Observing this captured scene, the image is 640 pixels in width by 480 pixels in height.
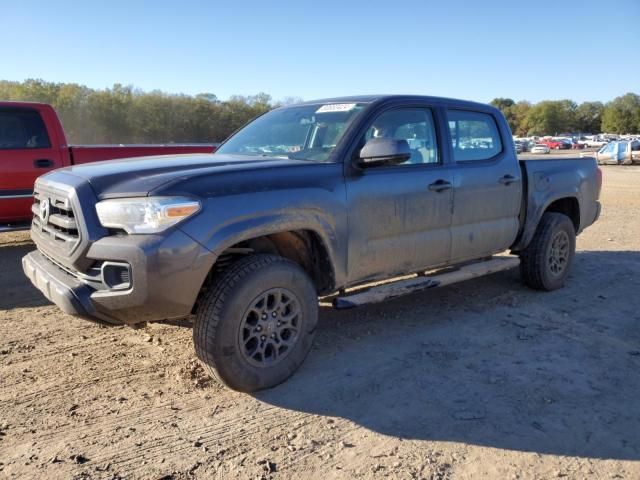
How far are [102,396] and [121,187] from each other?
1.32 metres

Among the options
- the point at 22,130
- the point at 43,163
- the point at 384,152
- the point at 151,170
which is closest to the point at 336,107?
the point at 384,152

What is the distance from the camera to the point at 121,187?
3.14 metres

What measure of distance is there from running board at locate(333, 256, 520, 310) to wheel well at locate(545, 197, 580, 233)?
1.03 metres

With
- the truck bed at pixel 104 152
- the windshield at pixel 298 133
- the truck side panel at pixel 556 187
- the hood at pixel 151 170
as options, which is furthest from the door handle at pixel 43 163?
the truck side panel at pixel 556 187

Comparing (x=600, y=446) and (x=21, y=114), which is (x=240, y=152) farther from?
(x=21, y=114)

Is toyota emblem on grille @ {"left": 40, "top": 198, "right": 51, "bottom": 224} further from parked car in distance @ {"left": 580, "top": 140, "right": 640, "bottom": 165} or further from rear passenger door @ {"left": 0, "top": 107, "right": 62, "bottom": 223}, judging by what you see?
parked car in distance @ {"left": 580, "top": 140, "right": 640, "bottom": 165}

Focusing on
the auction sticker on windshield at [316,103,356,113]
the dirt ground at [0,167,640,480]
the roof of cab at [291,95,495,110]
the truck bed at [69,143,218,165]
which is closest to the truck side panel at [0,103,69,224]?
the truck bed at [69,143,218,165]

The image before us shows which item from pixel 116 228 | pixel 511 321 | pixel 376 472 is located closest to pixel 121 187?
pixel 116 228

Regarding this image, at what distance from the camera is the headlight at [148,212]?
301 cm

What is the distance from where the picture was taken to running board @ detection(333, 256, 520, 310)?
3961mm

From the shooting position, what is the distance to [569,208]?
6.32 m

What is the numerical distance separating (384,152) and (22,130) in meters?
6.02

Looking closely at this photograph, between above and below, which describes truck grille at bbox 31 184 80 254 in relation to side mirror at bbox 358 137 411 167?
below

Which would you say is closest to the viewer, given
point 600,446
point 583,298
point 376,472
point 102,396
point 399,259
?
point 376,472
